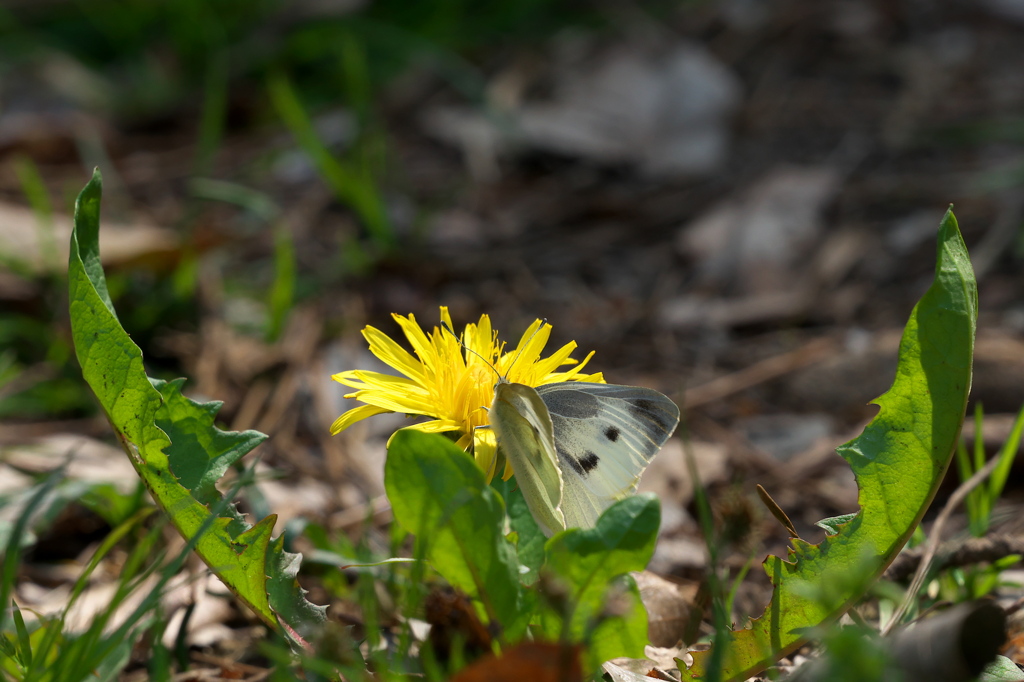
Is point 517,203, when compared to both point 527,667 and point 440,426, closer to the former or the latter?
point 440,426

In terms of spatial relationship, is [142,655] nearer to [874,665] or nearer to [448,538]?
[448,538]

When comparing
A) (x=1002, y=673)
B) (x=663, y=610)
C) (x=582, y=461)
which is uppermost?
(x=582, y=461)

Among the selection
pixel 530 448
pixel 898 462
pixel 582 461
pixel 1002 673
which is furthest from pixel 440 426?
pixel 1002 673

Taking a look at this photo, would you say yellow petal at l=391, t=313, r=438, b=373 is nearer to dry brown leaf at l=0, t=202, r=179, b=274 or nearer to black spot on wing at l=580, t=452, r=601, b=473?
black spot on wing at l=580, t=452, r=601, b=473

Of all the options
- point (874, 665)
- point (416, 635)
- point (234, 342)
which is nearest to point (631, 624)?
point (874, 665)

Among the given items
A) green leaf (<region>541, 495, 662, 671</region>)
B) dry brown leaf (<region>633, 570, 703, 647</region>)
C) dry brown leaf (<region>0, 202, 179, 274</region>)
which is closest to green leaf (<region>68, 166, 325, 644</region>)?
green leaf (<region>541, 495, 662, 671</region>)

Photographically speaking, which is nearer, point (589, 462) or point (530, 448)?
point (530, 448)

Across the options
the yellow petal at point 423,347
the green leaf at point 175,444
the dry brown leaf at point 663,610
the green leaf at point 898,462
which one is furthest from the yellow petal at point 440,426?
the green leaf at point 898,462
